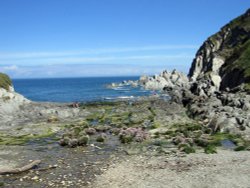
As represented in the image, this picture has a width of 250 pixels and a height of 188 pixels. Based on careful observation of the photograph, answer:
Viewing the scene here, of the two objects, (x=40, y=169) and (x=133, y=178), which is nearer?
(x=133, y=178)

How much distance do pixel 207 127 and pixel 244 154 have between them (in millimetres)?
18135

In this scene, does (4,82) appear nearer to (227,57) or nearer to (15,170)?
(15,170)

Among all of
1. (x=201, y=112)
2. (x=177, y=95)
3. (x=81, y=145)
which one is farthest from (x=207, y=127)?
(x=177, y=95)

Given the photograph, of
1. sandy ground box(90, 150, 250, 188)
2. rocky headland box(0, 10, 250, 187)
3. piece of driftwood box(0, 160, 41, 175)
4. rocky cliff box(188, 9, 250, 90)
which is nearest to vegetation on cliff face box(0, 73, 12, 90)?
rocky headland box(0, 10, 250, 187)

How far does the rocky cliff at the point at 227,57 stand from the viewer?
11050cm

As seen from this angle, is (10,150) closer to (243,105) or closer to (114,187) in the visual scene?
(114,187)

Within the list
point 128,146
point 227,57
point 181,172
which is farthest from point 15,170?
point 227,57

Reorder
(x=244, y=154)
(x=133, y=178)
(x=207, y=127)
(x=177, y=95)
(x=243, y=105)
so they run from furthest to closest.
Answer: (x=177, y=95) → (x=243, y=105) → (x=207, y=127) → (x=244, y=154) → (x=133, y=178)

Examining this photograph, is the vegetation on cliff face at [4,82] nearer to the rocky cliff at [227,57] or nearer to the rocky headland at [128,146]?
the rocky headland at [128,146]

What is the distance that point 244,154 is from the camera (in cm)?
4000

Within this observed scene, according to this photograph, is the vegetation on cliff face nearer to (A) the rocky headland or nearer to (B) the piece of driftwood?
(A) the rocky headland

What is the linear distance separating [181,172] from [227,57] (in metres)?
117

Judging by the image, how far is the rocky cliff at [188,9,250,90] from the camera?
110500 mm

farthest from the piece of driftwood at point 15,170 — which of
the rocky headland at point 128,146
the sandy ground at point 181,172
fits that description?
the sandy ground at point 181,172
